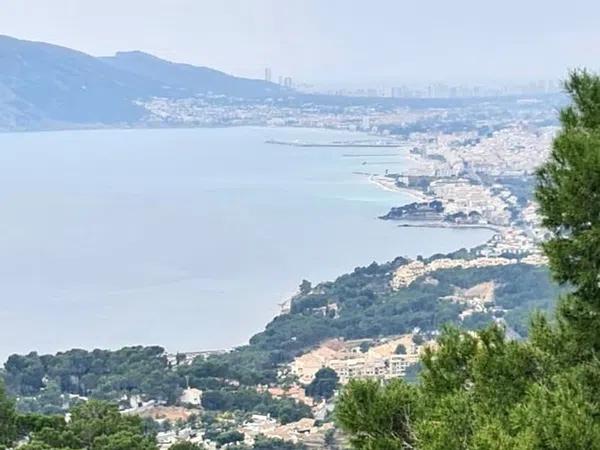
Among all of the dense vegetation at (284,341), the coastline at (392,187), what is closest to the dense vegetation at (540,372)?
the dense vegetation at (284,341)

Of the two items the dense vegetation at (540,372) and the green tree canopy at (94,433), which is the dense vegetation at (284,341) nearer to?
the green tree canopy at (94,433)

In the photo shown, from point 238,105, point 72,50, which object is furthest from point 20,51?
point 238,105

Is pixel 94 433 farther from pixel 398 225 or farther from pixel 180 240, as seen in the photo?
pixel 398 225

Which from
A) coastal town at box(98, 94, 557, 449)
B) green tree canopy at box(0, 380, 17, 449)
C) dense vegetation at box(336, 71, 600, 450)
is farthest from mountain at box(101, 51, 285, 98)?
dense vegetation at box(336, 71, 600, 450)

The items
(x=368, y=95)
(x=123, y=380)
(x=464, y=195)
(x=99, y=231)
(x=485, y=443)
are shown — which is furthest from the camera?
(x=368, y=95)

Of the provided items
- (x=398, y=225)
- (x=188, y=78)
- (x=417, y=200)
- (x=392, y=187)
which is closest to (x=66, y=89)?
(x=188, y=78)

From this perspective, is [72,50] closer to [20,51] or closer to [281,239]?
[20,51]
